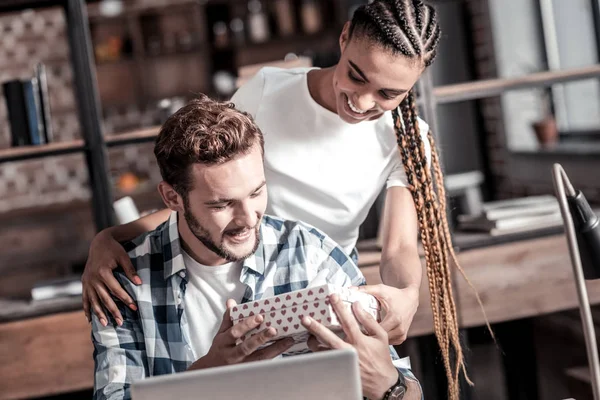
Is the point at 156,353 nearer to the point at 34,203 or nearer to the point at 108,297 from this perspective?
the point at 108,297

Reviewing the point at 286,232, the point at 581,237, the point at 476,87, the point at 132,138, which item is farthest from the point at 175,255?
the point at 476,87

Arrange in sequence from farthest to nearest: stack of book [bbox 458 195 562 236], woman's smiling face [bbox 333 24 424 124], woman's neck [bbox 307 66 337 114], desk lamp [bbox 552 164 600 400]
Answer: stack of book [bbox 458 195 562 236]
woman's neck [bbox 307 66 337 114]
woman's smiling face [bbox 333 24 424 124]
desk lamp [bbox 552 164 600 400]

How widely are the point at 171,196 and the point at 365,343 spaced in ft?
1.75

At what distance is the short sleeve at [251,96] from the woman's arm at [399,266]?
405 mm

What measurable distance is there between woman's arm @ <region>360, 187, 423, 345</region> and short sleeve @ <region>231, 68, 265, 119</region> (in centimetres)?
41

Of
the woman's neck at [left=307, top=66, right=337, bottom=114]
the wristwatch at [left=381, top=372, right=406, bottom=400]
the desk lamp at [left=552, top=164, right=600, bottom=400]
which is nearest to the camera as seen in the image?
the desk lamp at [left=552, top=164, right=600, bottom=400]

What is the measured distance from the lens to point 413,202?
80.6 inches

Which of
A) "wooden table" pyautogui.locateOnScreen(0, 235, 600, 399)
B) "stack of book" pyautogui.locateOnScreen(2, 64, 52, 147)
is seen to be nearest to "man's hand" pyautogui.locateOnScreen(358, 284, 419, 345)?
"wooden table" pyautogui.locateOnScreen(0, 235, 600, 399)

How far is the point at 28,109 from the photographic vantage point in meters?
2.82

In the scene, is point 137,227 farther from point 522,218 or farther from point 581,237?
point 522,218

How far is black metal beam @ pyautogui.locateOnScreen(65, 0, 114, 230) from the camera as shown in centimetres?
279

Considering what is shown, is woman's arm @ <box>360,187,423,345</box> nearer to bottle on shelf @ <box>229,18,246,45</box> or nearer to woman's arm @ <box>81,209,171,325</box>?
woman's arm @ <box>81,209,171,325</box>

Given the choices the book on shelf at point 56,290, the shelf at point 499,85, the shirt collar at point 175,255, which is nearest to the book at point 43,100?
the book on shelf at point 56,290

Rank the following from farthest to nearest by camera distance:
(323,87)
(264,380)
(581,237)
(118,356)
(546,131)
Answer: (546,131) < (323,87) < (118,356) < (581,237) < (264,380)
